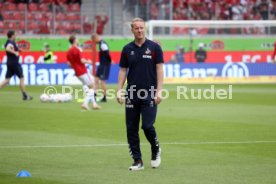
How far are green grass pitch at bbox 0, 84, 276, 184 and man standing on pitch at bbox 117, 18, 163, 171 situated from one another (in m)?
0.45

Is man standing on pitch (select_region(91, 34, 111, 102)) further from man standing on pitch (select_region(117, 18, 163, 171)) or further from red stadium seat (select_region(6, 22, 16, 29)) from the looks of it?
red stadium seat (select_region(6, 22, 16, 29))

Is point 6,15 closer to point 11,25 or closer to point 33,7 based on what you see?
point 11,25

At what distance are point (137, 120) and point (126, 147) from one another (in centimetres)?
275

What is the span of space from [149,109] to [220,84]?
27.8 metres

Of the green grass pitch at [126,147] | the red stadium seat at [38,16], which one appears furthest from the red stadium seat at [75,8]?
the green grass pitch at [126,147]

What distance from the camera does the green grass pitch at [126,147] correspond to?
11609mm

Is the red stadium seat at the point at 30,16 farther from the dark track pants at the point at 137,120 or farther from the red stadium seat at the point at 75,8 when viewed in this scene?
the dark track pants at the point at 137,120

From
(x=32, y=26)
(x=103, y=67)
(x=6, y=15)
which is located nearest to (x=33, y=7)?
(x=32, y=26)

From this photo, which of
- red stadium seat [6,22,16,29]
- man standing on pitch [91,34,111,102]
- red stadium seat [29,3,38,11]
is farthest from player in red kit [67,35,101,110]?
red stadium seat [29,3,38,11]

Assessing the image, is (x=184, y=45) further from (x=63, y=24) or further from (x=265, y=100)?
(x=265, y=100)

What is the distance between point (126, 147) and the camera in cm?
1513

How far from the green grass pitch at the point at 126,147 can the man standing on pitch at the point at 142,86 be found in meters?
0.45

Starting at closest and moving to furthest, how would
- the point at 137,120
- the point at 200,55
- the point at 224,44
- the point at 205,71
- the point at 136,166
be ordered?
1. the point at 136,166
2. the point at 137,120
3. the point at 205,71
4. the point at 200,55
5. the point at 224,44

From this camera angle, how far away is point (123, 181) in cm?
1112
